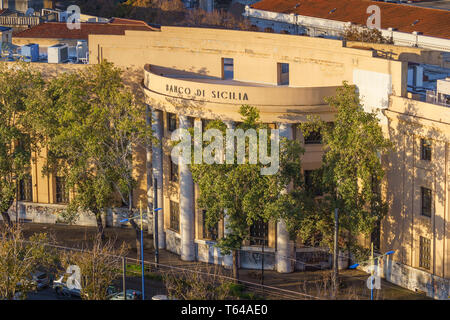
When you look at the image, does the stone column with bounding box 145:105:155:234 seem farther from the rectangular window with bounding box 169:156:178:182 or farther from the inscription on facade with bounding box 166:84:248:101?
the inscription on facade with bounding box 166:84:248:101

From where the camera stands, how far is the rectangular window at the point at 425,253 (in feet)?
273

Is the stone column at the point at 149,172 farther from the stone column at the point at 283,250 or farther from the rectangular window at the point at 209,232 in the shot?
the stone column at the point at 283,250

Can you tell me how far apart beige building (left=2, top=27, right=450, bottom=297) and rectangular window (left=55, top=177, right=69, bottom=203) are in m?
0.14

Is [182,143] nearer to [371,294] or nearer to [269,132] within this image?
[269,132]

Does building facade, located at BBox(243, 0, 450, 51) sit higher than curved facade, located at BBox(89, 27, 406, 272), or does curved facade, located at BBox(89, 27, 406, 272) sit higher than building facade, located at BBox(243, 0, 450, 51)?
building facade, located at BBox(243, 0, 450, 51)

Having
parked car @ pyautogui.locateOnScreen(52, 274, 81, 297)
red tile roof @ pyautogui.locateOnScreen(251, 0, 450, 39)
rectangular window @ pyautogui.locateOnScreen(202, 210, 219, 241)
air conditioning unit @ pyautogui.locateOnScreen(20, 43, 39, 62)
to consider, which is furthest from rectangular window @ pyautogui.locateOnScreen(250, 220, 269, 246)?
red tile roof @ pyautogui.locateOnScreen(251, 0, 450, 39)

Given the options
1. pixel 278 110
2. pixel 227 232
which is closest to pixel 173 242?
pixel 227 232

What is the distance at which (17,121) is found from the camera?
A: 9350 cm

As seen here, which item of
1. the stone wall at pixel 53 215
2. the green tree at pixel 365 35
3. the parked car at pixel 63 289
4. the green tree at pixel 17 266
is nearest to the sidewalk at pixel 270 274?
the stone wall at pixel 53 215

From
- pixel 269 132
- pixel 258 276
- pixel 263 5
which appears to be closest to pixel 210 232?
pixel 258 276

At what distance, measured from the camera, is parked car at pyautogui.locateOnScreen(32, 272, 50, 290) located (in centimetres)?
8588

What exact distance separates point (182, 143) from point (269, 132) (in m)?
6.70

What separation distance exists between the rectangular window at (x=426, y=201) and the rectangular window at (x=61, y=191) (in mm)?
32266

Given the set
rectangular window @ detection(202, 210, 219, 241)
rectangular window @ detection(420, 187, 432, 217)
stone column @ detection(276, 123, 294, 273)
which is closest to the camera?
rectangular window @ detection(420, 187, 432, 217)
